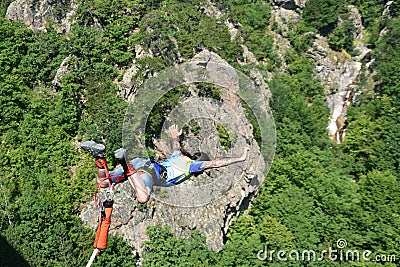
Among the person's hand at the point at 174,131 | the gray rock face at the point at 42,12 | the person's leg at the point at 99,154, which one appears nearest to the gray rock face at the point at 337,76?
the gray rock face at the point at 42,12

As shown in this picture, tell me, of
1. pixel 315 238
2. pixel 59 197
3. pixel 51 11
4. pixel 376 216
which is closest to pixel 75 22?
pixel 51 11

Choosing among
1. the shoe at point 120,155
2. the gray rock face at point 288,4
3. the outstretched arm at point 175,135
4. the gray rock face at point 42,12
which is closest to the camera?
the shoe at point 120,155

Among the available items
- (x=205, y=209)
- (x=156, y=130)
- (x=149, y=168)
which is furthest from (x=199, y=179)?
(x=205, y=209)

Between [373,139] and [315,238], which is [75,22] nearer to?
[315,238]

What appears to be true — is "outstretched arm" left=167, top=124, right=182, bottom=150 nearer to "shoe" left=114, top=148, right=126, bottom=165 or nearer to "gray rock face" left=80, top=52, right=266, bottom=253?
"shoe" left=114, top=148, right=126, bottom=165

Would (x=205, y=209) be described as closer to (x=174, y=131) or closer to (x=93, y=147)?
(x=174, y=131)

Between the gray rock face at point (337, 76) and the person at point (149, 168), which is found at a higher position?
the gray rock face at point (337, 76)

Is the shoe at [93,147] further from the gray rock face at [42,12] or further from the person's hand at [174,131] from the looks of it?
the gray rock face at [42,12]
